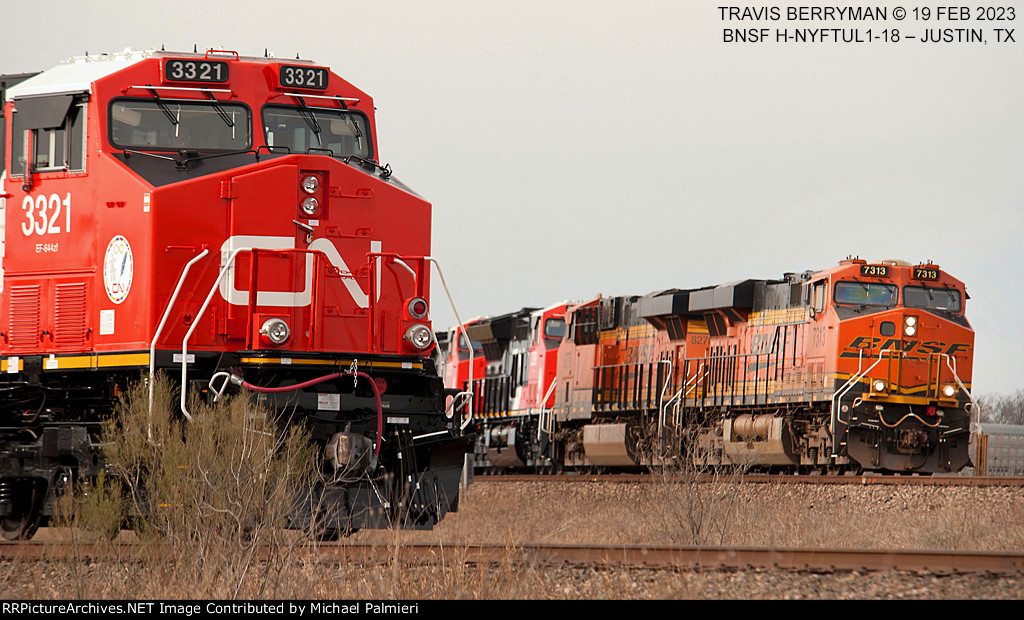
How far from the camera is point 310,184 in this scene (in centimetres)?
1086

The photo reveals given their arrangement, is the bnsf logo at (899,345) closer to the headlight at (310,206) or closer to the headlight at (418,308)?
the headlight at (418,308)

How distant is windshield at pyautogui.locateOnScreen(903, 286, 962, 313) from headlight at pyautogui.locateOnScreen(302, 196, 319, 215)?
11.1m

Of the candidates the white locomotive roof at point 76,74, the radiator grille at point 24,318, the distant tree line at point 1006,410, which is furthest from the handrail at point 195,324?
the distant tree line at point 1006,410

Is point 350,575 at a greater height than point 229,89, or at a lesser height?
lesser

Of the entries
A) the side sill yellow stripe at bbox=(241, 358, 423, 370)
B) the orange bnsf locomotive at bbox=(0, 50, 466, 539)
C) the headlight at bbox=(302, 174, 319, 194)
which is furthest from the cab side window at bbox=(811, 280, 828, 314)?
the headlight at bbox=(302, 174, 319, 194)

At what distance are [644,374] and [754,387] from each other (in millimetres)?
2895

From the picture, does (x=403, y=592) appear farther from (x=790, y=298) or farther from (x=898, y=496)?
(x=790, y=298)

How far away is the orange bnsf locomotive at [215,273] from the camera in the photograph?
10359mm

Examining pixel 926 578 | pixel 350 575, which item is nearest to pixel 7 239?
pixel 350 575

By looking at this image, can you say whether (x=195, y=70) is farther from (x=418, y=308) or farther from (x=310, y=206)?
(x=418, y=308)

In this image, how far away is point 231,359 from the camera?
1025cm

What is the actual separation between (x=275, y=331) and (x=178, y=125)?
2055 millimetres

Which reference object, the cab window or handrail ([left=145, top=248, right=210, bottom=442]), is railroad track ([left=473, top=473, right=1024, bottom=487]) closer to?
the cab window

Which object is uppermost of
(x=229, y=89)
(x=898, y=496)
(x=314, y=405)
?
(x=229, y=89)
